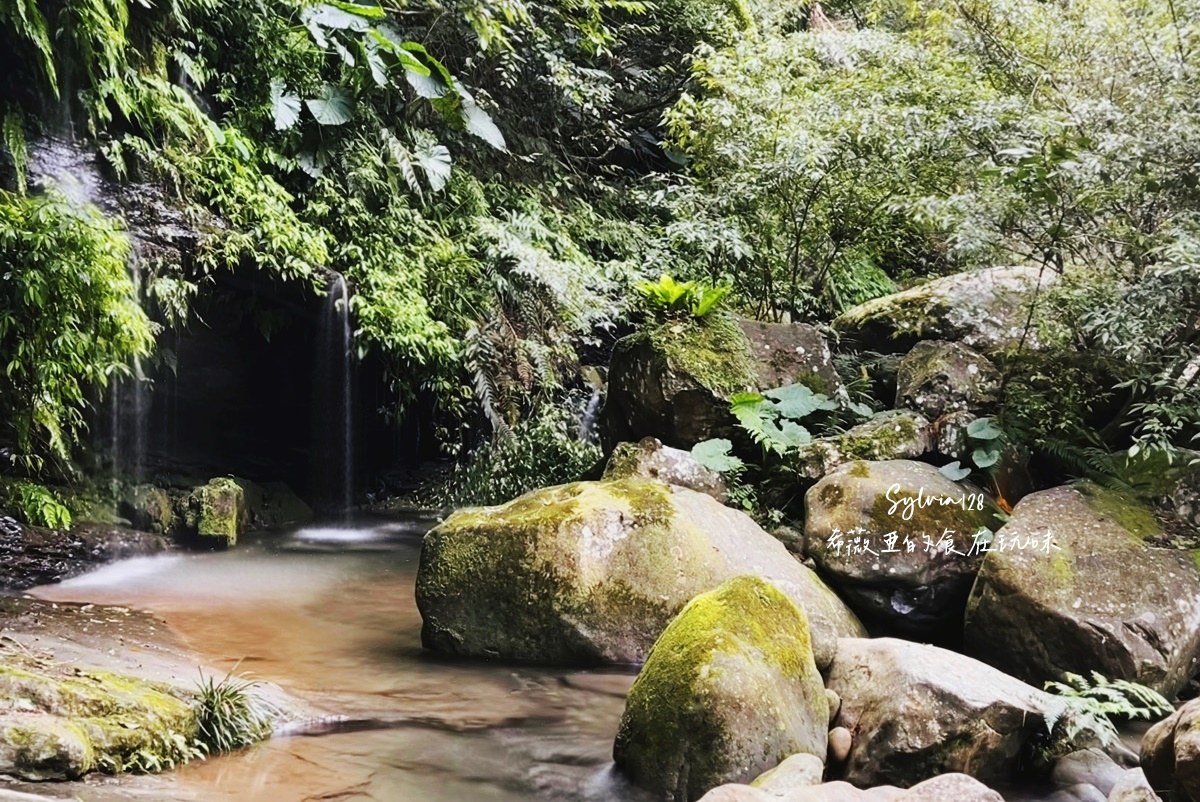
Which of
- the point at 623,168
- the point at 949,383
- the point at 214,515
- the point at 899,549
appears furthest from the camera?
the point at 623,168

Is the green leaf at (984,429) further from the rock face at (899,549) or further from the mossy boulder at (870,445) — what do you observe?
the rock face at (899,549)

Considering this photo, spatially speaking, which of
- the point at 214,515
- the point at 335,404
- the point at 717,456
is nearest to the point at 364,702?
the point at 717,456

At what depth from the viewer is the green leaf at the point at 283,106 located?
32.3 feet

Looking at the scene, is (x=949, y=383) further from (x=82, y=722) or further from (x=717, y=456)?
(x=82, y=722)

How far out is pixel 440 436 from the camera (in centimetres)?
1163

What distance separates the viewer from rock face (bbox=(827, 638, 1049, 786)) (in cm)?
402

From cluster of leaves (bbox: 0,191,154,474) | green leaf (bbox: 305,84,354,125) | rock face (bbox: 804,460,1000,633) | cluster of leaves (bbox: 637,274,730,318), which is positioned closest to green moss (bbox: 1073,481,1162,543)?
rock face (bbox: 804,460,1000,633)

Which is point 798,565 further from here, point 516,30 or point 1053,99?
point 516,30

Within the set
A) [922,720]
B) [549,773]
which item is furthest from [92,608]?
[922,720]

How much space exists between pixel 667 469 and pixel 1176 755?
13.7 feet

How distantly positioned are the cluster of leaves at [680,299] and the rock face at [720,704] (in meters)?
4.19

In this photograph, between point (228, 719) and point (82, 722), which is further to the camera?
point (228, 719)

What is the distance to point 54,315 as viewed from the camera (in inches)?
272

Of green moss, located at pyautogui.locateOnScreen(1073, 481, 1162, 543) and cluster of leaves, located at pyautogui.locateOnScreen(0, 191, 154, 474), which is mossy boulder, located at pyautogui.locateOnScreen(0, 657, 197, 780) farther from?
green moss, located at pyautogui.locateOnScreen(1073, 481, 1162, 543)
